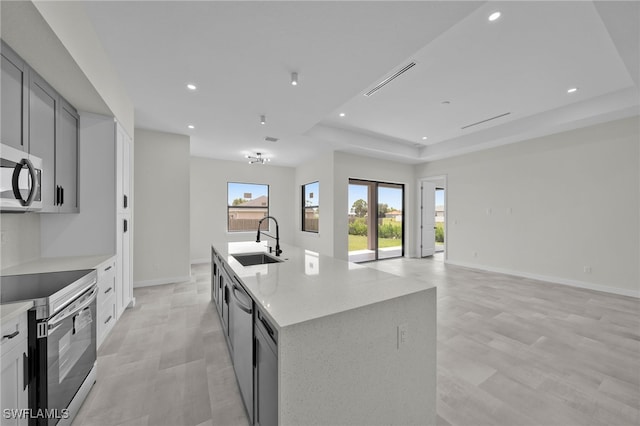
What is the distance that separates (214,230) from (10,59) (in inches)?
199

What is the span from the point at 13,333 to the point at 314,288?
1.40m

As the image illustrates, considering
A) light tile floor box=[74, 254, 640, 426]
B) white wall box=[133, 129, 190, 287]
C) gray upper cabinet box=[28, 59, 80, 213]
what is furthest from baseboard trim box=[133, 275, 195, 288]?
gray upper cabinet box=[28, 59, 80, 213]

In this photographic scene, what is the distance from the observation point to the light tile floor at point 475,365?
5.08 ft

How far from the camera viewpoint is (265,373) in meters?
1.15

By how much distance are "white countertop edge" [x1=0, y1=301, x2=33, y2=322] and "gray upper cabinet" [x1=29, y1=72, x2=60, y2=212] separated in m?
1.11

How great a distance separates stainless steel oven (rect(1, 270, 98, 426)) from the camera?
1170 millimetres

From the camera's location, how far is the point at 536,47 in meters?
2.39

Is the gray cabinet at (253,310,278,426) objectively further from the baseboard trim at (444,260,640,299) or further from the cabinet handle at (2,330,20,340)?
the baseboard trim at (444,260,640,299)

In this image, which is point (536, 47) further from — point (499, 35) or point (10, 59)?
point (10, 59)

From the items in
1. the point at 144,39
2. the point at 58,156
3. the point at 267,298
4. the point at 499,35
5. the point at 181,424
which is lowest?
the point at 181,424

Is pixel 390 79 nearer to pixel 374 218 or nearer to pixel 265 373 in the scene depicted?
pixel 265 373

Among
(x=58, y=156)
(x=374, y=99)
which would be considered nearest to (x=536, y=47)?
(x=374, y=99)

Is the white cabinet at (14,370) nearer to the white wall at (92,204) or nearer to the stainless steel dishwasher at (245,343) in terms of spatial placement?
the stainless steel dishwasher at (245,343)

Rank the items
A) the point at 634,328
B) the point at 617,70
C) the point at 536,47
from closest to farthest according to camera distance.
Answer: the point at 536,47
the point at 634,328
the point at 617,70
